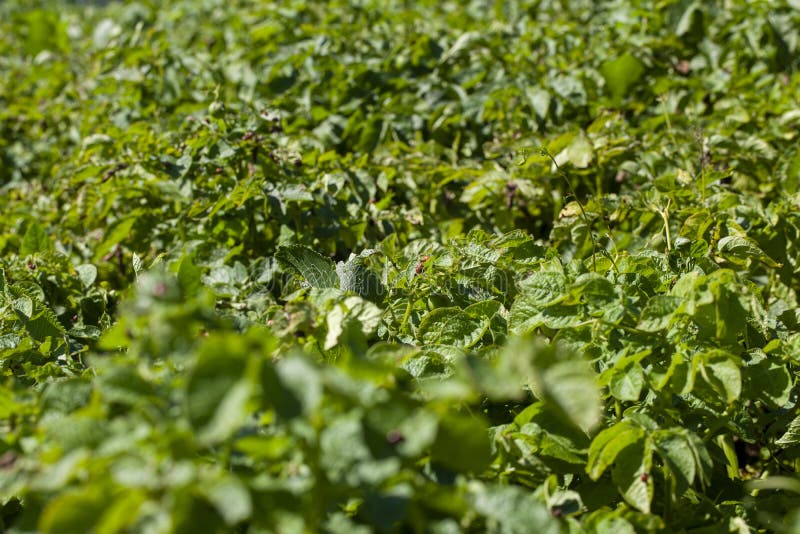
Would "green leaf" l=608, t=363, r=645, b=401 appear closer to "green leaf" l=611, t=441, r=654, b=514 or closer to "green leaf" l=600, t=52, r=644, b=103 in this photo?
"green leaf" l=611, t=441, r=654, b=514

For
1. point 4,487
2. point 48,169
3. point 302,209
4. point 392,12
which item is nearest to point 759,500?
point 4,487

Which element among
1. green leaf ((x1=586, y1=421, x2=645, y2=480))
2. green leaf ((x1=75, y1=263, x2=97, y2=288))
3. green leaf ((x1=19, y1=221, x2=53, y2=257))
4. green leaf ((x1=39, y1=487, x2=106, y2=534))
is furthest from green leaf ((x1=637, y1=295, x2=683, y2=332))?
green leaf ((x1=19, y1=221, x2=53, y2=257))

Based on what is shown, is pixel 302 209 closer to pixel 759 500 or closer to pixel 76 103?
pixel 759 500

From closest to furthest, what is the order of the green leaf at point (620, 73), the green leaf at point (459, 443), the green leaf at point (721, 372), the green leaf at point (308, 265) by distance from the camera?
the green leaf at point (459, 443), the green leaf at point (721, 372), the green leaf at point (308, 265), the green leaf at point (620, 73)

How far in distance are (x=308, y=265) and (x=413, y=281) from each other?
207 millimetres

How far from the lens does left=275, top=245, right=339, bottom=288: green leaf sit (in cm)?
150

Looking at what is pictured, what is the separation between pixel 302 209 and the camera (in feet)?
6.85

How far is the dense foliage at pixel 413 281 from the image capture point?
32.2 inches

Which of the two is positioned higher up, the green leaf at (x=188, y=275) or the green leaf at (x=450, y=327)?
the green leaf at (x=188, y=275)

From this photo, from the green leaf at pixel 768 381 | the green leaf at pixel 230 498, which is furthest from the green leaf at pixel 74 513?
the green leaf at pixel 768 381

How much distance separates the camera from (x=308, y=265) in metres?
1.52

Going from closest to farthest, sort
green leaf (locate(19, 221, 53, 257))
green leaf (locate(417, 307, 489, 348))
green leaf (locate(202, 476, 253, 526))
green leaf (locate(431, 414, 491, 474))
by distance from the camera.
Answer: green leaf (locate(202, 476, 253, 526)), green leaf (locate(431, 414, 491, 474)), green leaf (locate(417, 307, 489, 348)), green leaf (locate(19, 221, 53, 257))

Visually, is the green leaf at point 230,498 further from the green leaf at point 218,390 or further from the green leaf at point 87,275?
the green leaf at point 87,275

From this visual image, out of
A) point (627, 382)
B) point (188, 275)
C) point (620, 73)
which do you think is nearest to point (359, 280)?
point (188, 275)
